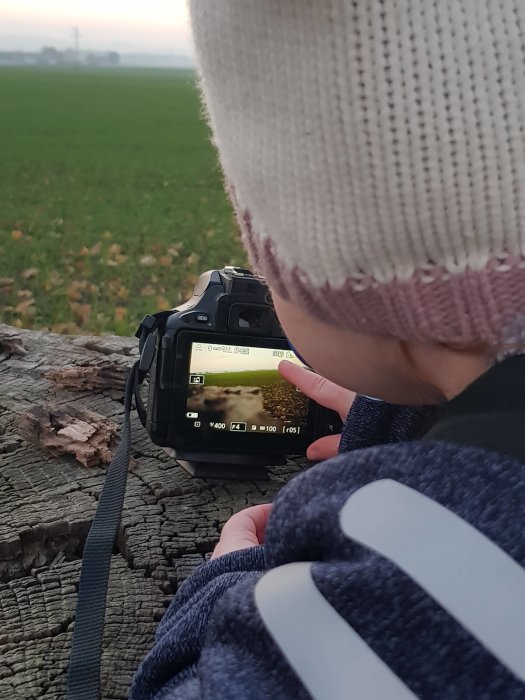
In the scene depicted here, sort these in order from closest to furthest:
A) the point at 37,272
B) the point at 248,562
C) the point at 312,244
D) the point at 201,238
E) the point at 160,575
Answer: the point at 312,244 → the point at 248,562 → the point at 160,575 → the point at 37,272 → the point at 201,238

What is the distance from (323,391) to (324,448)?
0.11 m

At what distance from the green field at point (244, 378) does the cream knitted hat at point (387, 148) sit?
70 centimetres

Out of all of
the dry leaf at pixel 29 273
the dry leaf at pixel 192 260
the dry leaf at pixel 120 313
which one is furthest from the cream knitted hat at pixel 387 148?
the dry leaf at pixel 192 260

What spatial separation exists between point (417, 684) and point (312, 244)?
370 millimetres

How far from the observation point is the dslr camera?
1.48m

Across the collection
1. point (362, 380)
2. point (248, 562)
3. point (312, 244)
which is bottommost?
point (248, 562)

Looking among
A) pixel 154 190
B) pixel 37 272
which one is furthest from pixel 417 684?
pixel 154 190

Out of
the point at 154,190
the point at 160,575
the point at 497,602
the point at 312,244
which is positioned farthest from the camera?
the point at 154,190

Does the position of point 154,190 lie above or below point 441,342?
below

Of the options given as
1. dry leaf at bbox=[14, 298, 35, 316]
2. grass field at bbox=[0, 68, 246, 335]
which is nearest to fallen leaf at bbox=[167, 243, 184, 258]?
grass field at bbox=[0, 68, 246, 335]

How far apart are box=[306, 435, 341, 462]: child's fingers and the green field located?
0.43ft

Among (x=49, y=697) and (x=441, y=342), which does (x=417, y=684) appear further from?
(x=49, y=697)

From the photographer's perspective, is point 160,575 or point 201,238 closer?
point 160,575

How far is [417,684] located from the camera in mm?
640
